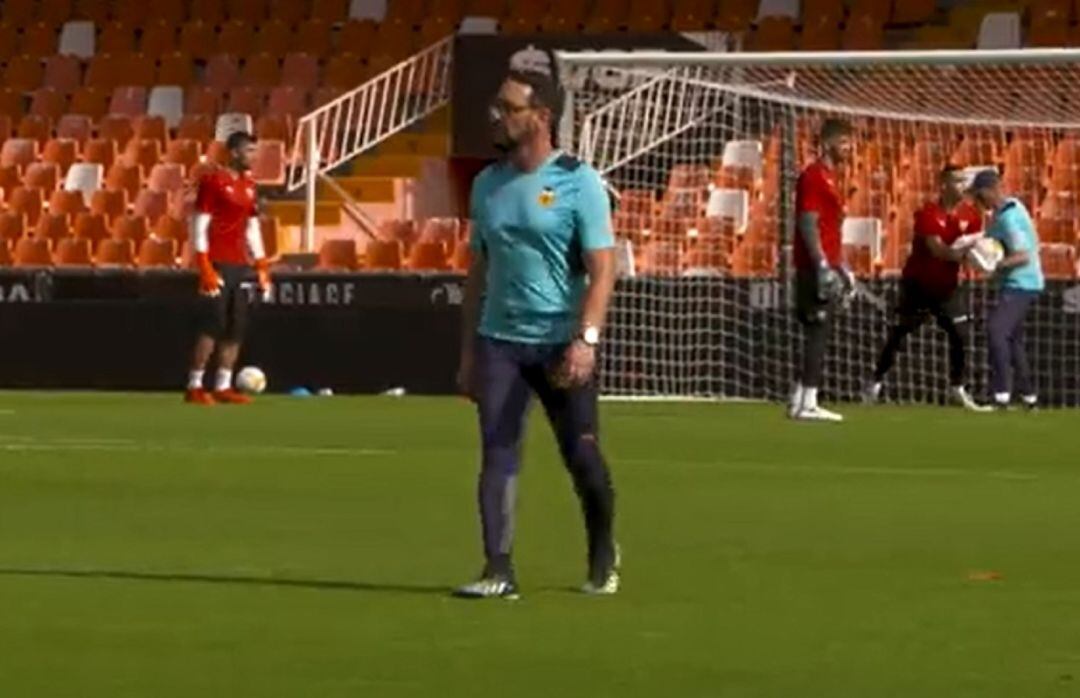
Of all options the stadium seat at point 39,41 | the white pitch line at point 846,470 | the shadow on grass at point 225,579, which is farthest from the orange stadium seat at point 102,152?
the shadow on grass at point 225,579

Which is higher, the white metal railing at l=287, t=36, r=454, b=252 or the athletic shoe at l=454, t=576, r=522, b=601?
the white metal railing at l=287, t=36, r=454, b=252

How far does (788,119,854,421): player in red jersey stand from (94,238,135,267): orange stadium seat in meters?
11.3

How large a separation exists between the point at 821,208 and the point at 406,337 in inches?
274

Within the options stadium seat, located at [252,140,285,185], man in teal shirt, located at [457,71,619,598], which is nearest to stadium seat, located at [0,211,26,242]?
stadium seat, located at [252,140,285,185]

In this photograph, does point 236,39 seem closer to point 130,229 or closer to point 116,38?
point 116,38

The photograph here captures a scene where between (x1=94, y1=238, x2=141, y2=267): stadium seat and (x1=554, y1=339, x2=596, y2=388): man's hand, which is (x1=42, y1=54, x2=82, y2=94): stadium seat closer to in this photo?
(x1=94, y1=238, x2=141, y2=267): stadium seat

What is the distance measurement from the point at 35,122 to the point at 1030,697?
3095 centimetres

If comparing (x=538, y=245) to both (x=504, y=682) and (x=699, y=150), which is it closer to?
(x=504, y=682)

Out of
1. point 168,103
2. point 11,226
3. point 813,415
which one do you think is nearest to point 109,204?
point 11,226

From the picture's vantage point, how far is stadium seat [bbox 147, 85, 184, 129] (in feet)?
128

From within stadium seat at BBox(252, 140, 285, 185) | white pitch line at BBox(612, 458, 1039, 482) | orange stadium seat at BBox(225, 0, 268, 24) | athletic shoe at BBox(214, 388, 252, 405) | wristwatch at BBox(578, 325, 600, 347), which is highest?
orange stadium seat at BBox(225, 0, 268, 24)

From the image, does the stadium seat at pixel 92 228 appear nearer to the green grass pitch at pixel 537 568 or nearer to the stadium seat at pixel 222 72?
the stadium seat at pixel 222 72

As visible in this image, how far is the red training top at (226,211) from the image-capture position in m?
28.0

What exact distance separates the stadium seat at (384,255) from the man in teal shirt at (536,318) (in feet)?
69.9
